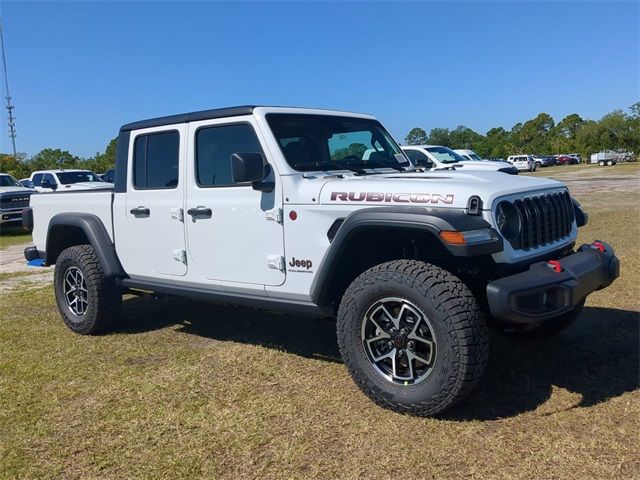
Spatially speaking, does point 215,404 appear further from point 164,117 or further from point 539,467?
point 164,117

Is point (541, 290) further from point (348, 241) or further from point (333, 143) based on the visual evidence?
point (333, 143)

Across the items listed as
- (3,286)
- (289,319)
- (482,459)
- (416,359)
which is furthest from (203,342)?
(3,286)

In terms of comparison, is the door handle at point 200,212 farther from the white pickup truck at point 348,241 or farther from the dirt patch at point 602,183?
the dirt patch at point 602,183

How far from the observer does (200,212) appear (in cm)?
460

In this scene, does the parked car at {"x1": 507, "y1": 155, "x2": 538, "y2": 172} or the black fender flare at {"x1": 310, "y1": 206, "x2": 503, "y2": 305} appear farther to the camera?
the parked car at {"x1": 507, "y1": 155, "x2": 538, "y2": 172}

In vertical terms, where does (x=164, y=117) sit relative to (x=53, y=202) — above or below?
above

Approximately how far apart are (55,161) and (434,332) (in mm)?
50940

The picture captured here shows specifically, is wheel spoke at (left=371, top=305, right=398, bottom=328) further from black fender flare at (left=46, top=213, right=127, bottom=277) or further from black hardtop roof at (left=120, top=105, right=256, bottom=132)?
black fender flare at (left=46, top=213, right=127, bottom=277)

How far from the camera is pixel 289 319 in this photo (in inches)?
235

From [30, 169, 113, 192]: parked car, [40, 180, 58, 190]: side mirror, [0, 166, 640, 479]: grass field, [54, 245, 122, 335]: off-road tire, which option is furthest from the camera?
[30, 169, 113, 192]: parked car

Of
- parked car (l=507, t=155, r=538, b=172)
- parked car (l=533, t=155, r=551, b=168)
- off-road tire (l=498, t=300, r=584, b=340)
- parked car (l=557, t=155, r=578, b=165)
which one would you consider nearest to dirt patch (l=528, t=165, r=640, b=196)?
off-road tire (l=498, t=300, r=584, b=340)

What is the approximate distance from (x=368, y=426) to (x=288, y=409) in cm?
57

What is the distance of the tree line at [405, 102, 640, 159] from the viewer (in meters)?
78.4

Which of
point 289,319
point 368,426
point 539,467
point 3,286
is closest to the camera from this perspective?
point 539,467
